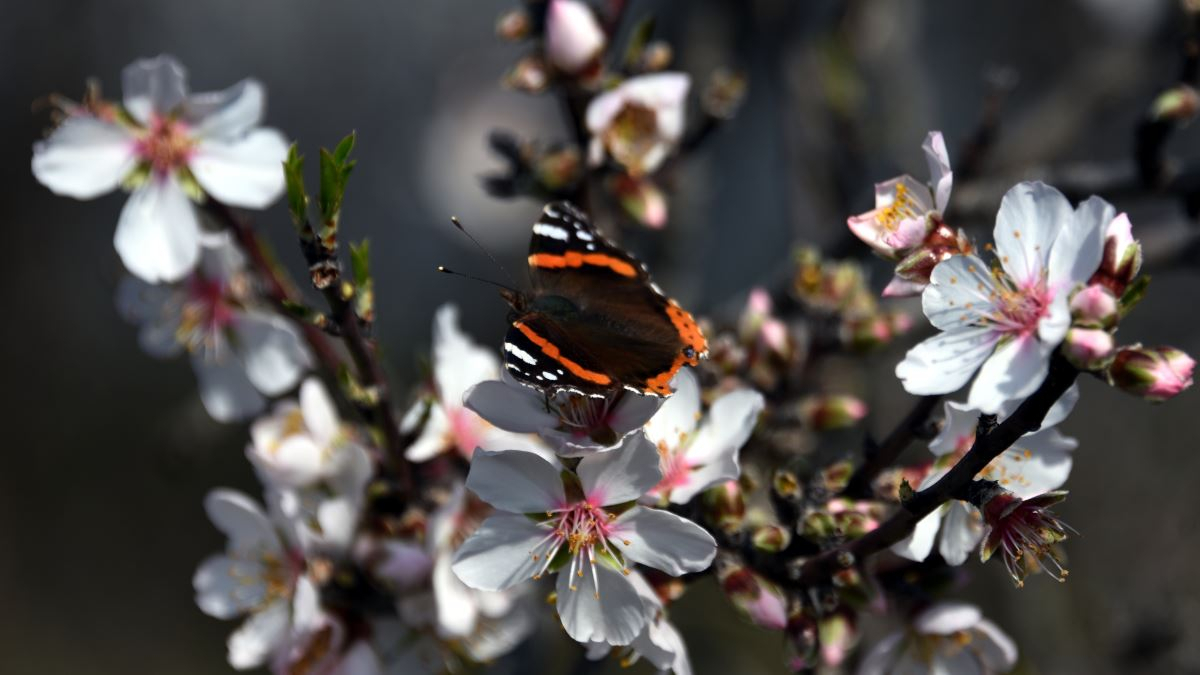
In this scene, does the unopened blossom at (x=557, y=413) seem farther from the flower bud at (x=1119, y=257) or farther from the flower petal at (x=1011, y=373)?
the flower bud at (x=1119, y=257)

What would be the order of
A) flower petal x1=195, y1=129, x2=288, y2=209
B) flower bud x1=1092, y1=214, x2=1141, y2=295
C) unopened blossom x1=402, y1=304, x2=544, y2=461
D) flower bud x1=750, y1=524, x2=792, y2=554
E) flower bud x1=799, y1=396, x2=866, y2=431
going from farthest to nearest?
flower bud x1=799, y1=396, x2=866, y2=431 → flower petal x1=195, y1=129, x2=288, y2=209 → unopened blossom x1=402, y1=304, x2=544, y2=461 → flower bud x1=750, y1=524, x2=792, y2=554 → flower bud x1=1092, y1=214, x2=1141, y2=295

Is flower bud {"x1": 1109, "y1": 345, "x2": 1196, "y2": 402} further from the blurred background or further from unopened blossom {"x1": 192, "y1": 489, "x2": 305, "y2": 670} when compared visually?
unopened blossom {"x1": 192, "y1": 489, "x2": 305, "y2": 670}

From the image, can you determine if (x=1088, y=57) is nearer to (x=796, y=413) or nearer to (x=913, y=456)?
(x=913, y=456)

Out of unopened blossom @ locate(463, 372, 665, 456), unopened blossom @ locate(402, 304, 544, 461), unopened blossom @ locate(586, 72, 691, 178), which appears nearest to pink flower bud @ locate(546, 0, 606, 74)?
unopened blossom @ locate(586, 72, 691, 178)

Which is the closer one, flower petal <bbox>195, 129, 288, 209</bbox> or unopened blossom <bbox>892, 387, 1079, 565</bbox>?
unopened blossom <bbox>892, 387, 1079, 565</bbox>

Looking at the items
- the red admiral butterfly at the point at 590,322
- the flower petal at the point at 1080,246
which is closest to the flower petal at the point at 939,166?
the flower petal at the point at 1080,246

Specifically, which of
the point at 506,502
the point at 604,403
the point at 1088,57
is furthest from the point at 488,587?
the point at 1088,57
